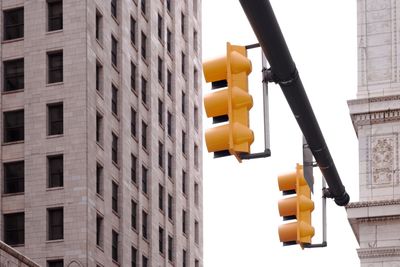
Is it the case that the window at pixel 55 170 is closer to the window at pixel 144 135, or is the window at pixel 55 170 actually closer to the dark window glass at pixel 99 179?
the dark window glass at pixel 99 179

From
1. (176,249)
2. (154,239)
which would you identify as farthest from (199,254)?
(154,239)

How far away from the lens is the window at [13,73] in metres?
69.7

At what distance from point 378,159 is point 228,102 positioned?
1026 inches

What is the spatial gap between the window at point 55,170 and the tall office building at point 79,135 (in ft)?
0.18

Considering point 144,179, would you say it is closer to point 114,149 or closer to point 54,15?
point 114,149

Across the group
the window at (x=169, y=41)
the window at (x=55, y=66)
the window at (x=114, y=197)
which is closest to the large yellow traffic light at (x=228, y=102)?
the window at (x=55, y=66)

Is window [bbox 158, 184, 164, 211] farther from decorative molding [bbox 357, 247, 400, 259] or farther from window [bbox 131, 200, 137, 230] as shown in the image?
decorative molding [bbox 357, 247, 400, 259]

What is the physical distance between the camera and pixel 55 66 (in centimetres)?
6906

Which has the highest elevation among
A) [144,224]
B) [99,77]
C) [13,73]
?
[99,77]

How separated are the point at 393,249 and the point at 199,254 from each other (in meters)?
53.7

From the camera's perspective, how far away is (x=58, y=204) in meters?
66.4

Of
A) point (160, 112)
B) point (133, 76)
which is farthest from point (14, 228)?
point (160, 112)

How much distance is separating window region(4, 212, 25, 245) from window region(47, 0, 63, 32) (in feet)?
36.1

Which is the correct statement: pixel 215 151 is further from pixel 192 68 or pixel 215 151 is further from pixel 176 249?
→ pixel 192 68
